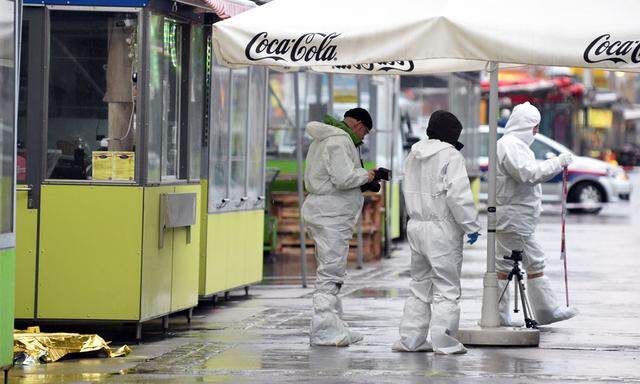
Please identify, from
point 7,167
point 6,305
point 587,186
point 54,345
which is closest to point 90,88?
point 54,345

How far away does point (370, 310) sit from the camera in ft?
46.5

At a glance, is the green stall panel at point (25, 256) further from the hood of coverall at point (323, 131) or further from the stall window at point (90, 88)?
the hood of coverall at point (323, 131)

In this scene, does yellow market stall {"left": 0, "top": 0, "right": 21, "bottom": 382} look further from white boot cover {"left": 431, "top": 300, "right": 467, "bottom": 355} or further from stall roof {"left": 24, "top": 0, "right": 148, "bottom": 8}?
white boot cover {"left": 431, "top": 300, "right": 467, "bottom": 355}

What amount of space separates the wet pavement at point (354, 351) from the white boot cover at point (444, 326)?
110 millimetres

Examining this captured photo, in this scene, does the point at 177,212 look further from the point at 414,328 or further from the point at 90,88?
the point at 414,328

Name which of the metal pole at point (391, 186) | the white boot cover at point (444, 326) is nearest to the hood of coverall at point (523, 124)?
the white boot cover at point (444, 326)

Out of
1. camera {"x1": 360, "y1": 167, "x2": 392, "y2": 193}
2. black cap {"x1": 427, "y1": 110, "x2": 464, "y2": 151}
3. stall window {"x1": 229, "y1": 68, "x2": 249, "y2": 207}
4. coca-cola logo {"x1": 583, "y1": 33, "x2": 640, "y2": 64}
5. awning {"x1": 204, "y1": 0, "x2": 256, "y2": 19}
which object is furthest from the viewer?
stall window {"x1": 229, "y1": 68, "x2": 249, "y2": 207}

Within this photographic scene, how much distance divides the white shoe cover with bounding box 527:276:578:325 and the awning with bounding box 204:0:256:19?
3.46m

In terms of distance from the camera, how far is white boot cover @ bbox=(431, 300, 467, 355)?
10.9m

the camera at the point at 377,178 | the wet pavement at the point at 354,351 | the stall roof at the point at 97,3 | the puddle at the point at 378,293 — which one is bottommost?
the wet pavement at the point at 354,351

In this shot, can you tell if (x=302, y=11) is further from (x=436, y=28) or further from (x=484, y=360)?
(x=484, y=360)

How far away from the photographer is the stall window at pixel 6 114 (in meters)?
8.75

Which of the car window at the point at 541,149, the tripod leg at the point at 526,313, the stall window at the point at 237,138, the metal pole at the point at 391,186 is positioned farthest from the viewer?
the car window at the point at 541,149

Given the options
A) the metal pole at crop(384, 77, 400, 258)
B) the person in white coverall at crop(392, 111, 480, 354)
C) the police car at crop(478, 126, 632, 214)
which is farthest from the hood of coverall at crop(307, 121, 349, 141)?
the police car at crop(478, 126, 632, 214)
